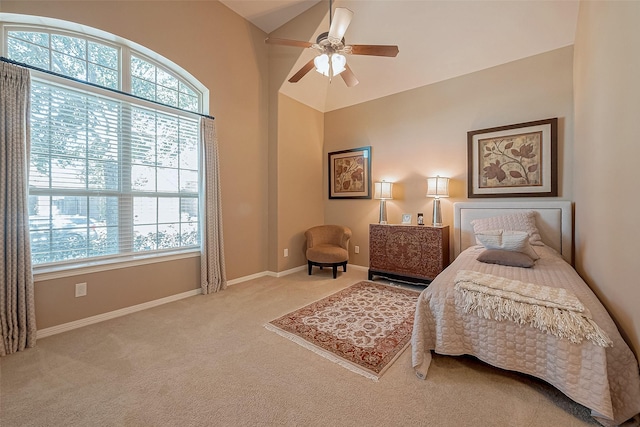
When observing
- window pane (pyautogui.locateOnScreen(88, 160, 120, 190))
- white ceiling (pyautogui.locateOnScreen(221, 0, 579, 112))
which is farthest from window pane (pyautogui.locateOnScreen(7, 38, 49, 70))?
white ceiling (pyautogui.locateOnScreen(221, 0, 579, 112))

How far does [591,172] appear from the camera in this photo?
213cm

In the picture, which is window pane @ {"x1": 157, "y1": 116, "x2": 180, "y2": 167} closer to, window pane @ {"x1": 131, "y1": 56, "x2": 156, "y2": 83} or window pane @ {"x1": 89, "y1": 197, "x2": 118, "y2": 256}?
window pane @ {"x1": 131, "y1": 56, "x2": 156, "y2": 83}

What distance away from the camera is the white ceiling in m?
2.90

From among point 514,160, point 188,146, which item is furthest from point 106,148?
point 514,160

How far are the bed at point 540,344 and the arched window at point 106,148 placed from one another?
292 centimetres

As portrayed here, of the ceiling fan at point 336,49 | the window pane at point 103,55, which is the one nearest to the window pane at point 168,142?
the window pane at point 103,55

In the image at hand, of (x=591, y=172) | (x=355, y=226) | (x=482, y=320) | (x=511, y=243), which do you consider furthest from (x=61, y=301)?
(x=591, y=172)

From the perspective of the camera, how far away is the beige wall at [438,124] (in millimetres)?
3023

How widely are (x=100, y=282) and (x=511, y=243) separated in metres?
3.98

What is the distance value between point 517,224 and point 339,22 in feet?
9.32

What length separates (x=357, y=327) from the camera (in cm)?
239

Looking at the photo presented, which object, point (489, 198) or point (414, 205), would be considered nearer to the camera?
point (489, 198)

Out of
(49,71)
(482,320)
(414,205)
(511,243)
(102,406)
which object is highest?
(49,71)

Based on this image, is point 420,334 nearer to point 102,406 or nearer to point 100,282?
Result: point 102,406
